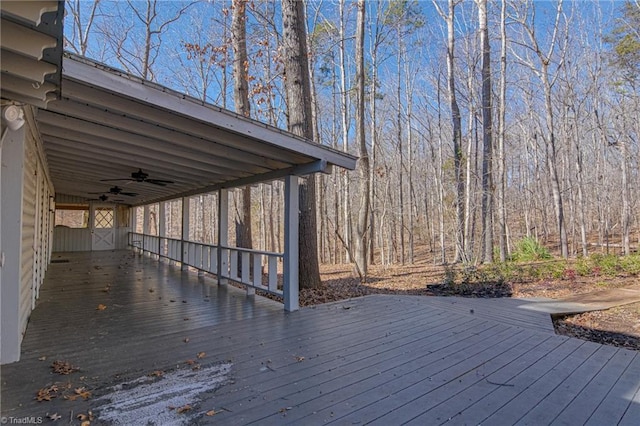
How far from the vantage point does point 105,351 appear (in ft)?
11.3

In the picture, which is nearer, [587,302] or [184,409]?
[184,409]

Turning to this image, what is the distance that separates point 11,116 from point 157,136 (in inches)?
69.2

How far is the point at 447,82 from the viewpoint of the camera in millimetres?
15672

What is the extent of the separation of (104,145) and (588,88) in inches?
702

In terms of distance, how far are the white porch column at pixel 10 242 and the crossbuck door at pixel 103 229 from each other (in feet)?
44.9

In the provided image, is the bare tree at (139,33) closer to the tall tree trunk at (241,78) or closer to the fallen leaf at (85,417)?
the tall tree trunk at (241,78)

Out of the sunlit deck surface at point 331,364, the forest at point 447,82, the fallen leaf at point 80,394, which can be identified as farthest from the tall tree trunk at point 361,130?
the fallen leaf at point 80,394

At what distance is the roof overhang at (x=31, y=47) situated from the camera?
167 cm

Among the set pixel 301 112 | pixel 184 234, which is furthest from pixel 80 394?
pixel 184 234

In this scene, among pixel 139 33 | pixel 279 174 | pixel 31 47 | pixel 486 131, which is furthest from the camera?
pixel 139 33

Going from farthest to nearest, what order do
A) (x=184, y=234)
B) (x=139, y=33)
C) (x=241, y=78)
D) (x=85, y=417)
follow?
(x=139, y=33) < (x=184, y=234) < (x=241, y=78) < (x=85, y=417)

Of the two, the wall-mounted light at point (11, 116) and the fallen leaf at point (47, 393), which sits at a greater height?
the wall-mounted light at point (11, 116)

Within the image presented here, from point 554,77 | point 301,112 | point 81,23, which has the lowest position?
point 301,112

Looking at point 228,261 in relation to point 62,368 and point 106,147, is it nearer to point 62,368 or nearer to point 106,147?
point 106,147
